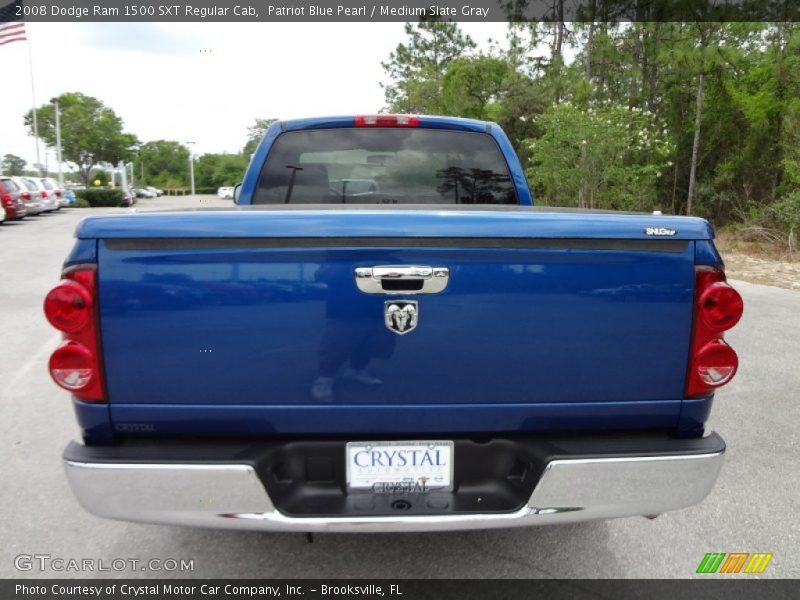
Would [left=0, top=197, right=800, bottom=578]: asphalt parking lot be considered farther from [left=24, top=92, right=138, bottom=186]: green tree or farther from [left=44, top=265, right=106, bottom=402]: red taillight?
[left=24, top=92, right=138, bottom=186]: green tree

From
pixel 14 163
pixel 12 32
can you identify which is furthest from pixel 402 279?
pixel 14 163

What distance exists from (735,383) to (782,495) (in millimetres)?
2258

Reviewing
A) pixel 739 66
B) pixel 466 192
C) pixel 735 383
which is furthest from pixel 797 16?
pixel 466 192

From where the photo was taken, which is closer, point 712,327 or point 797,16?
point 712,327

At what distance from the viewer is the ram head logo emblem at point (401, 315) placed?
200 cm

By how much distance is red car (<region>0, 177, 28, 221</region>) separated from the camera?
2078 cm

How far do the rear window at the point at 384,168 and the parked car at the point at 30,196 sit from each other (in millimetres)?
23108

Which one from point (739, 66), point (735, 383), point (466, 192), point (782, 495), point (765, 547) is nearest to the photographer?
point (765, 547)

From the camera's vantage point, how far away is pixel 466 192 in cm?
395

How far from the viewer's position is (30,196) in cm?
2395

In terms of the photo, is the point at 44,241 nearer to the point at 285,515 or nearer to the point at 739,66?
the point at 285,515

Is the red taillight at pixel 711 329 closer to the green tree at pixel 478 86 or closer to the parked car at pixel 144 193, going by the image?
the green tree at pixel 478 86

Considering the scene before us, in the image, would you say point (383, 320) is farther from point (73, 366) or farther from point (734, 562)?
point (734, 562)

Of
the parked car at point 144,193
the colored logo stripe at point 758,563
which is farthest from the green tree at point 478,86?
the parked car at point 144,193
